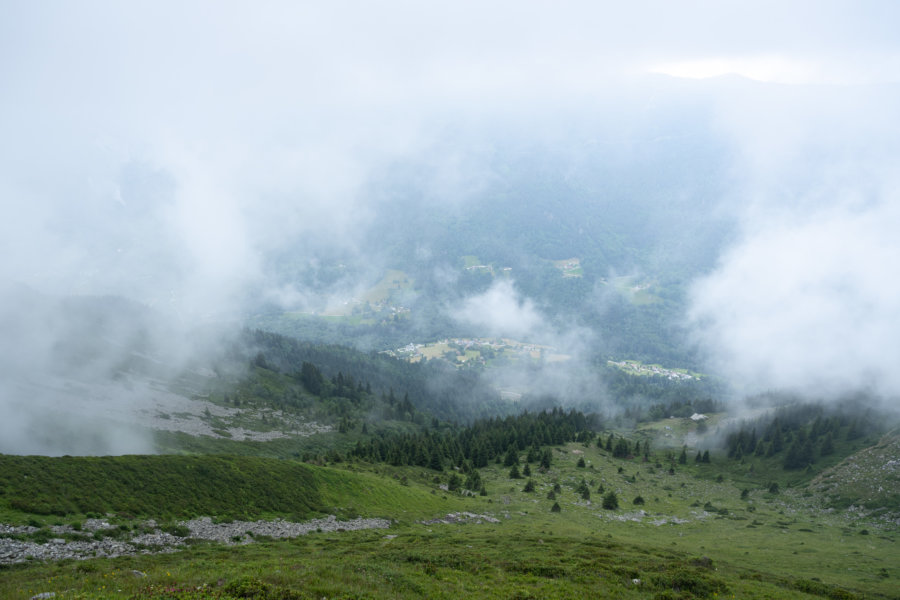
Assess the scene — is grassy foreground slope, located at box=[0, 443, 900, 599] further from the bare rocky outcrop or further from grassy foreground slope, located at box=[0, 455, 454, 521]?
the bare rocky outcrop

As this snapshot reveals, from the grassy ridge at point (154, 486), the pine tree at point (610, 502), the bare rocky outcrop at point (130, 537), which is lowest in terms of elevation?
the pine tree at point (610, 502)

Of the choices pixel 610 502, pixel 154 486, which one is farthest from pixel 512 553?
pixel 610 502

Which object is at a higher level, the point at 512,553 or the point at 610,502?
the point at 512,553

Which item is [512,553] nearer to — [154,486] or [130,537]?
[130,537]

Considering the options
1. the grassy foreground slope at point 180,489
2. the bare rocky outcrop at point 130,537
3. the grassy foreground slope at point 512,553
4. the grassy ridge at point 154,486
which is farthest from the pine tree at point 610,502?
the grassy ridge at point 154,486

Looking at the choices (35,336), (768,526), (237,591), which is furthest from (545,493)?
(35,336)

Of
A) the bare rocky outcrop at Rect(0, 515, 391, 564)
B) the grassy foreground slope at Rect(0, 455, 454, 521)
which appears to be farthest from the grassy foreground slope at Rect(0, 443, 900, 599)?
the bare rocky outcrop at Rect(0, 515, 391, 564)

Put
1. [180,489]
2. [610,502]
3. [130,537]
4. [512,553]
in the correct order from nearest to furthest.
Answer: [130,537] < [512,553] < [180,489] < [610,502]

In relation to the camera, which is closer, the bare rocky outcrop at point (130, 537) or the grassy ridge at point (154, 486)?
the bare rocky outcrop at point (130, 537)

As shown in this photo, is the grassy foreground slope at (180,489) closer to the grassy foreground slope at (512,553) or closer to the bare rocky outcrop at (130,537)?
the grassy foreground slope at (512,553)

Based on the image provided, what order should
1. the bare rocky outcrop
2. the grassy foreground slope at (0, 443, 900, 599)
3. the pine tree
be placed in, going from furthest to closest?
the pine tree → the bare rocky outcrop → the grassy foreground slope at (0, 443, 900, 599)

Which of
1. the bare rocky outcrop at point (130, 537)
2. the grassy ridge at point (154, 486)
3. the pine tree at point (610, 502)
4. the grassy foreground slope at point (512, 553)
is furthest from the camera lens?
the pine tree at point (610, 502)

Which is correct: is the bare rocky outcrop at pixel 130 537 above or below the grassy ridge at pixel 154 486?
below

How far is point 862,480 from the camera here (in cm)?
9544
